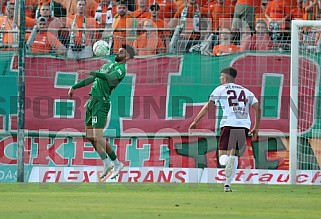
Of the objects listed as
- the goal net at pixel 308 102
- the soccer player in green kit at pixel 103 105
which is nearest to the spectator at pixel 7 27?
the soccer player in green kit at pixel 103 105

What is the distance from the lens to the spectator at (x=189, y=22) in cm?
1814

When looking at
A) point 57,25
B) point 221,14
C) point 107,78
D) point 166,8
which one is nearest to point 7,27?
point 57,25

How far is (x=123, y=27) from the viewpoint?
18734 millimetres

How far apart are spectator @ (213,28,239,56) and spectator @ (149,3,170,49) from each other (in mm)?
993

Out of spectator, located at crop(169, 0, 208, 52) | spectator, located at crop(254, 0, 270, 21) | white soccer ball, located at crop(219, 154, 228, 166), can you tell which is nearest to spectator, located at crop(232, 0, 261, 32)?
spectator, located at crop(254, 0, 270, 21)

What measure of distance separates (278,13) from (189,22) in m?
1.86

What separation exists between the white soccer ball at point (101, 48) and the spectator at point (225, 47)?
85.9 inches

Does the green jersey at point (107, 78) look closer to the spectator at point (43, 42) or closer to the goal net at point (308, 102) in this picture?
the spectator at point (43, 42)

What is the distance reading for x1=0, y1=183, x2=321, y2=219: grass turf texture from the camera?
31.3 feet

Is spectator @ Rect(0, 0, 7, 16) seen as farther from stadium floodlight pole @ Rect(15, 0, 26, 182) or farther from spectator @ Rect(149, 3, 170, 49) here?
spectator @ Rect(149, 3, 170, 49)

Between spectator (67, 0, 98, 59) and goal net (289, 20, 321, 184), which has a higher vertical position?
spectator (67, 0, 98, 59)

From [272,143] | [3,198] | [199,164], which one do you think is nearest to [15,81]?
[199,164]

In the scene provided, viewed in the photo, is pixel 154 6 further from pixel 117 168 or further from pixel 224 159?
pixel 224 159

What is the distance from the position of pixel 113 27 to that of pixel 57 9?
1.46 m
